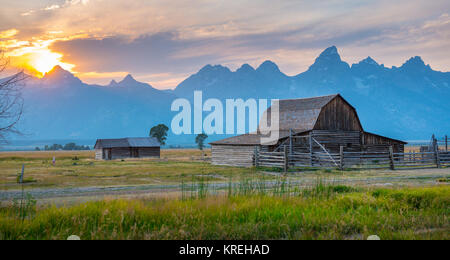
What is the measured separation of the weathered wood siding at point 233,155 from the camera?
1425 inches

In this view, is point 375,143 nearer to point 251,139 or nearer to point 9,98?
point 251,139

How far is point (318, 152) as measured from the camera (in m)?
35.4

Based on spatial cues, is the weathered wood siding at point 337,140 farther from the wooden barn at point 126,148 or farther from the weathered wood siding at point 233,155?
the wooden barn at point 126,148

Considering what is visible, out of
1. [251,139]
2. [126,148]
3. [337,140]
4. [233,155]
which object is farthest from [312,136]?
[126,148]

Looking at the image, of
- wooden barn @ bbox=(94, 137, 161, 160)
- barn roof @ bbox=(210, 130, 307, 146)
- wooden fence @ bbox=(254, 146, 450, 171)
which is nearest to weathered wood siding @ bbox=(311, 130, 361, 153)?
barn roof @ bbox=(210, 130, 307, 146)

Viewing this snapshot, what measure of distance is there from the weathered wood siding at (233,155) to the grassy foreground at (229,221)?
2669cm

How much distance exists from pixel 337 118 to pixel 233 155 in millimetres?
11583

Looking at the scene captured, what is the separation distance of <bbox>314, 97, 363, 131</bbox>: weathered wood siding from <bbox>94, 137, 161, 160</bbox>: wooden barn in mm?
38288

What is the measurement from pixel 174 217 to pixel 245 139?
31.1 metres

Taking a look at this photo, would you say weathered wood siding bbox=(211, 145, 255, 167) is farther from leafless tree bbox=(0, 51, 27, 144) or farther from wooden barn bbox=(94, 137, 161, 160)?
wooden barn bbox=(94, 137, 161, 160)

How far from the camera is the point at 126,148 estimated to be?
66.4 metres

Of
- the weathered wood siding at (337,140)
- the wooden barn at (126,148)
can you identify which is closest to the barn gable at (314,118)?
the weathered wood siding at (337,140)
